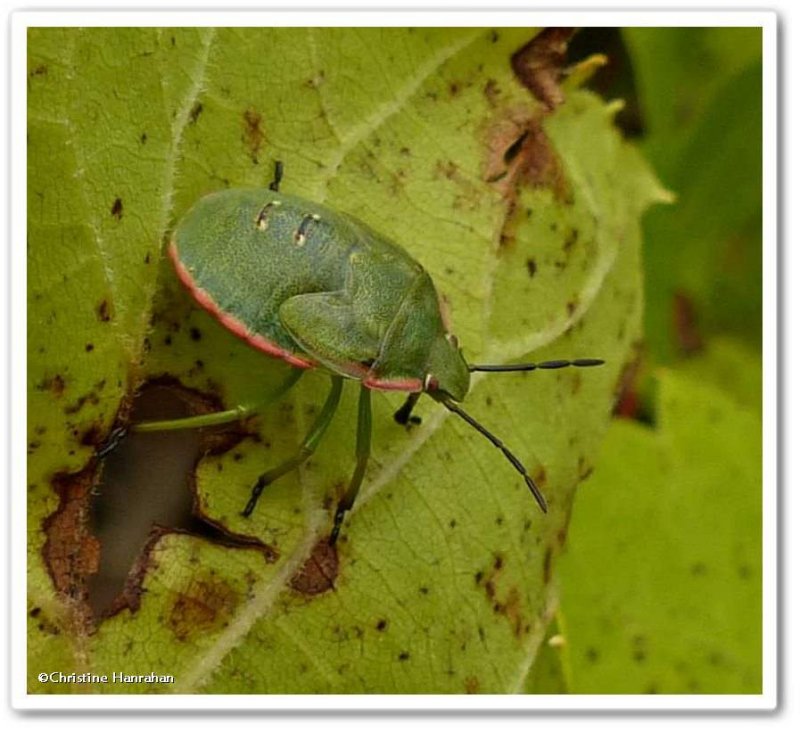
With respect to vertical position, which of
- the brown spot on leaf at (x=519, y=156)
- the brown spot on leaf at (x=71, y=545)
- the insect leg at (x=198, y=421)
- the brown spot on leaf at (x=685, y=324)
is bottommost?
the brown spot on leaf at (x=685, y=324)

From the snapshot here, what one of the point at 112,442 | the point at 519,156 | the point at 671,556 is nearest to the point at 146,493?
the point at 112,442

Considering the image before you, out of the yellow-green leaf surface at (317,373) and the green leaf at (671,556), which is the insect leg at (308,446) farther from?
the green leaf at (671,556)

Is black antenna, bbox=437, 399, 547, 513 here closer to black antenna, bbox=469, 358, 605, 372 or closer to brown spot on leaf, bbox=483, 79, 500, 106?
black antenna, bbox=469, 358, 605, 372

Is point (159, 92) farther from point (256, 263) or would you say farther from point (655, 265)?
point (655, 265)

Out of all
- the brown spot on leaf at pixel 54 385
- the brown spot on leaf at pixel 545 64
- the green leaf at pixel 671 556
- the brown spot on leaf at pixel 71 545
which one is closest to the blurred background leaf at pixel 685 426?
the green leaf at pixel 671 556

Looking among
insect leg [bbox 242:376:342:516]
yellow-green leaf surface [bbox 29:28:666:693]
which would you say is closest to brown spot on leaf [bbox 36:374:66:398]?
yellow-green leaf surface [bbox 29:28:666:693]
